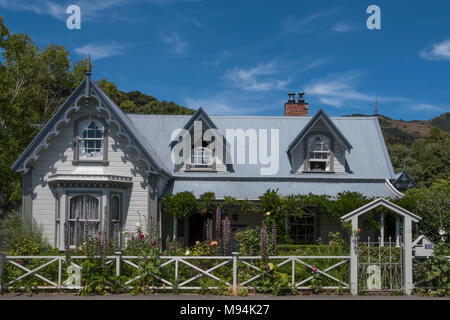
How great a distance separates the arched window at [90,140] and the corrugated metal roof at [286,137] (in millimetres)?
3408

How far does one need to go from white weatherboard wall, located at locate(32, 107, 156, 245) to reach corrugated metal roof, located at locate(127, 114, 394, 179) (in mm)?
2653

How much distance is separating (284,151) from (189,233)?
563 centimetres

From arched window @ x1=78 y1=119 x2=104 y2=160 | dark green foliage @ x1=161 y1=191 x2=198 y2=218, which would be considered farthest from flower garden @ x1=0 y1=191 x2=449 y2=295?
arched window @ x1=78 y1=119 x2=104 y2=160

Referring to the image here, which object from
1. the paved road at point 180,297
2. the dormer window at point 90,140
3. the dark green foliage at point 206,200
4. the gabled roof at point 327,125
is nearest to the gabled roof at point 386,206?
the paved road at point 180,297

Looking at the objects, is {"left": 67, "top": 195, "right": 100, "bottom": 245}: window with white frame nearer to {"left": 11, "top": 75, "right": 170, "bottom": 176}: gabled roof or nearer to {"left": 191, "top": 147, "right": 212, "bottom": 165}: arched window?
{"left": 11, "top": 75, "right": 170, "bottom": 176}: gabled roof

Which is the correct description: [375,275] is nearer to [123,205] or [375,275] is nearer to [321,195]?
[321,195]

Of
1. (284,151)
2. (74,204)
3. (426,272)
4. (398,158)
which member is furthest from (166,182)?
(398,158)

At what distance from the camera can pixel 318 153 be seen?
20719mm

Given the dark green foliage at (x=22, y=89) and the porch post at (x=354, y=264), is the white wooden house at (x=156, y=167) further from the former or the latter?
the porch post at (x=354, y=264)

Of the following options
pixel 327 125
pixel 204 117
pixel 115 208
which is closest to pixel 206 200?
pixel 115 208

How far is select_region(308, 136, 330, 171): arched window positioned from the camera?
67.1 feet

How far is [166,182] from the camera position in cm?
1983

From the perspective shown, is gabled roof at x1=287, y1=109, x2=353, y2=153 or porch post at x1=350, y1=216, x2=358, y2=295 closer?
porch post at x1=350, y1=216, x2=358, y2=295
